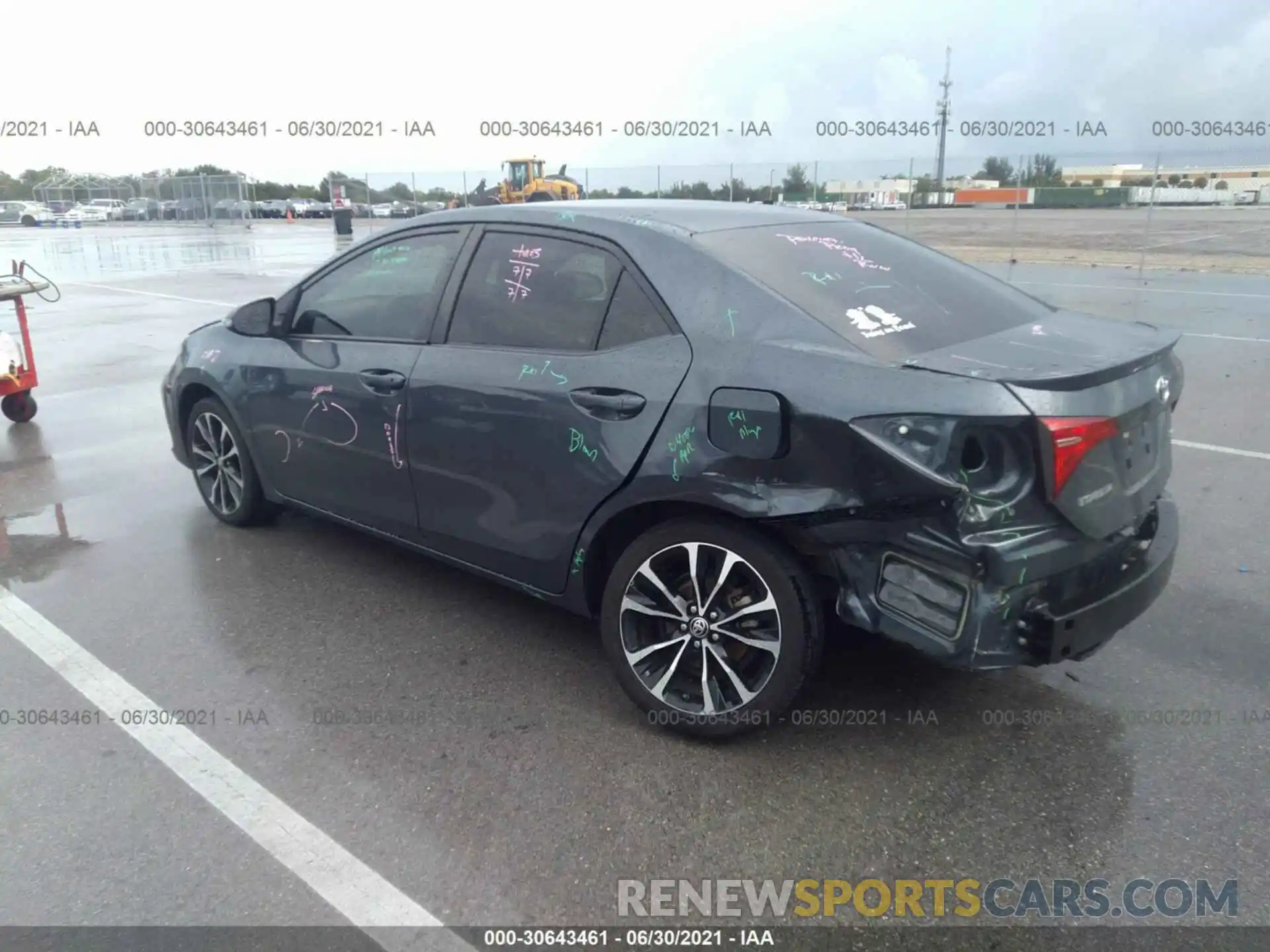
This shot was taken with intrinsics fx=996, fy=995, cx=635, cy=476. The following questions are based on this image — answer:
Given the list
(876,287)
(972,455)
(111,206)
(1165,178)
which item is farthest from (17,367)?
(111,206)

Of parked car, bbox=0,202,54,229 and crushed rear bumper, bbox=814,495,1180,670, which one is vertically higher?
parked car, bbox=0,202,54,229

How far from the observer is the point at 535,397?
3.50 meters

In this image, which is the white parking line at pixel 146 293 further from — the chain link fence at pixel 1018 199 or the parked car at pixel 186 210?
the parked car at pixel 186 210

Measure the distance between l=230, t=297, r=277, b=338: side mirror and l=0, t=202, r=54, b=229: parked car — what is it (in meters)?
50.6

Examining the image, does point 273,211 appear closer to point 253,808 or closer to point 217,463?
point 217,463

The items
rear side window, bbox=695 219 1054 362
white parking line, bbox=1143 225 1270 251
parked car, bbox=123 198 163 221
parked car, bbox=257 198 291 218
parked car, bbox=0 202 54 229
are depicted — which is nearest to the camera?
rear side window, bbox=695 219 1054 362

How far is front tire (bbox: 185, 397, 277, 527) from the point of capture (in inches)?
197

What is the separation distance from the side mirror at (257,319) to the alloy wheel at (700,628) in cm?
246

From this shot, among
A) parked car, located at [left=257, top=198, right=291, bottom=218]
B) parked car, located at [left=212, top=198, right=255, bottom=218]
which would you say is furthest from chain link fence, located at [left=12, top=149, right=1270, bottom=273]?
parked car, located at [left=257, top=198, right=291, bottom=218]

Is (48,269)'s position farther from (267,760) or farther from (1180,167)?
(1180,167)

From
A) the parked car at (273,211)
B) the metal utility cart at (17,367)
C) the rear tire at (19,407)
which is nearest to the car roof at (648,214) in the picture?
the metal utility cart at (17,367)

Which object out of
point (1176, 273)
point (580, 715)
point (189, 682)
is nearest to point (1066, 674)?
point (580, 715)

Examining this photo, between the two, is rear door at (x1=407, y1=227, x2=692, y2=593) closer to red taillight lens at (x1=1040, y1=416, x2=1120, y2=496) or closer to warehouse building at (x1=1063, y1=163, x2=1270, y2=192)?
red taillight lens at (x1=1040, y1=416, x2=1120, y2=496)

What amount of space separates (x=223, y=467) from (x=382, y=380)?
162 cm
